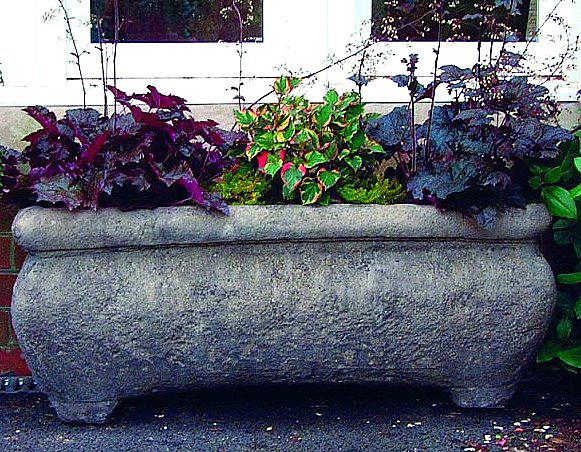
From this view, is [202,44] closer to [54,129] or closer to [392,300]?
[54,129]

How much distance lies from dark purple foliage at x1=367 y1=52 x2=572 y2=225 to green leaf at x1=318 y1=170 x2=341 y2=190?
0.22 metres

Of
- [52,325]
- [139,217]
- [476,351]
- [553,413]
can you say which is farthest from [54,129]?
[553,413]

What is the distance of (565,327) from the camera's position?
2.68m

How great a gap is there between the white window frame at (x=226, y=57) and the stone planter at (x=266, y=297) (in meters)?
0.72

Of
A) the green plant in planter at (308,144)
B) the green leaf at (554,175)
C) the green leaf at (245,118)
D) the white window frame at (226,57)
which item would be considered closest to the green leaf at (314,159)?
the green plant in planter at (308,144)

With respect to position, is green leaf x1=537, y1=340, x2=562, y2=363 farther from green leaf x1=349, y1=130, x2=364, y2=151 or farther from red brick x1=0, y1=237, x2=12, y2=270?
red brick x1=0, y1=237, x2=12, y2=270

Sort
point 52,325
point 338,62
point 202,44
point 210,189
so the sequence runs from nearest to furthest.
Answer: point 52,325
point 210,189
point 338,62
point 202,44

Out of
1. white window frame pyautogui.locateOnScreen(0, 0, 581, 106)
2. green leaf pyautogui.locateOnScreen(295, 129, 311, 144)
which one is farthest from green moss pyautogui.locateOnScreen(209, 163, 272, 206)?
white window frame pyautogui.locateOnScreen(0, 0, 581, 106)

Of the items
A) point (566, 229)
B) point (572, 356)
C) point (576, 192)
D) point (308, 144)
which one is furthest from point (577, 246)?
point (308, 144)

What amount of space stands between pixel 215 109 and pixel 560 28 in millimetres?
1229

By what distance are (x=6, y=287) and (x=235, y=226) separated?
3.43 feet

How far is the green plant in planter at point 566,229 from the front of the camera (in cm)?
252

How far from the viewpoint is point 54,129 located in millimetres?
2465

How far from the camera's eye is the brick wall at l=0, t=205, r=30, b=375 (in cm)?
294
